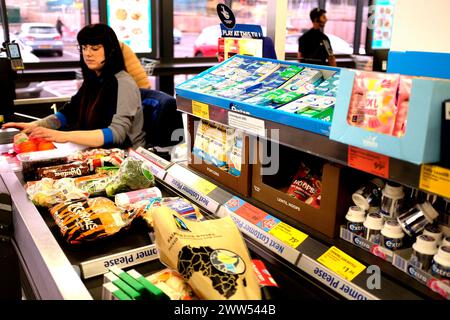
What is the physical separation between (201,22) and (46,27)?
2.50m

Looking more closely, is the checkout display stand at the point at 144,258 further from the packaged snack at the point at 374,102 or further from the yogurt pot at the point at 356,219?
the packaged snack at the point at 374,102

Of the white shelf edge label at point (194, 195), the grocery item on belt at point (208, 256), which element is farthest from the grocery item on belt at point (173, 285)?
the white shelf edge label at point (194, 195)

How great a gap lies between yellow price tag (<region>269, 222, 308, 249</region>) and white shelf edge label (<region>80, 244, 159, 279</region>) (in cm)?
36

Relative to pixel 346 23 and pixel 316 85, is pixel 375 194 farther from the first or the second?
pixel 346 23

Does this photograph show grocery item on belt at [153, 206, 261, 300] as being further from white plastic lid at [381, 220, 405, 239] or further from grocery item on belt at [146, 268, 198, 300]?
white plastic lid at [381, 220, 405, 239]

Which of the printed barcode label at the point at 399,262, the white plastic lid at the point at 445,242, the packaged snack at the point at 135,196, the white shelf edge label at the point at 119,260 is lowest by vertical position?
the white shelf edge label at the point at 119,260

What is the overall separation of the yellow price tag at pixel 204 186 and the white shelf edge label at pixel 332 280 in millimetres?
544

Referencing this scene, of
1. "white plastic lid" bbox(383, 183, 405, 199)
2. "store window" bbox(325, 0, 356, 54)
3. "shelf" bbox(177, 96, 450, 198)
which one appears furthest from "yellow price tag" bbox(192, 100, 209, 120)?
"store window" bbox(325, 0, 356, 54)

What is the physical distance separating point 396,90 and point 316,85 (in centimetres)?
50

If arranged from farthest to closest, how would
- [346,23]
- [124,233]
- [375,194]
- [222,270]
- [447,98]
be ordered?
1. [346,23]
2. [124,233]
3. [375,194]
4. [222,270]
5. [447,98]

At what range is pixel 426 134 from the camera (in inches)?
34.3

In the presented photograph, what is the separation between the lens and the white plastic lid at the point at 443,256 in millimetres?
958

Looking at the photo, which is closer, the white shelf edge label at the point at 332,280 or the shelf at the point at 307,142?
the shelf at the point at 307,142
